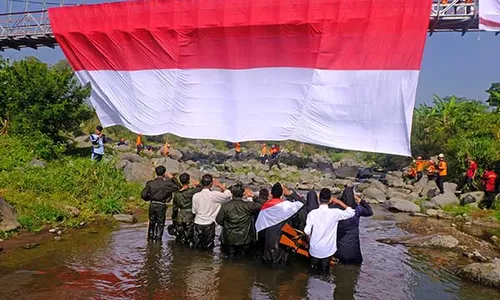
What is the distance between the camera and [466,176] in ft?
60.1

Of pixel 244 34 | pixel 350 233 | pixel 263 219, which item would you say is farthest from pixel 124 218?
pixel 244 34

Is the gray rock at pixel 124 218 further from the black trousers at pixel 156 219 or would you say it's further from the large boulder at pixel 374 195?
the large boulder at pixel 374 195

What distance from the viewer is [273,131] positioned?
17.2 meters

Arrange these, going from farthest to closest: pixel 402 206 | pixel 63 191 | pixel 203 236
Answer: pixel 402 206 < pixel 63 191 < pixel 203 236

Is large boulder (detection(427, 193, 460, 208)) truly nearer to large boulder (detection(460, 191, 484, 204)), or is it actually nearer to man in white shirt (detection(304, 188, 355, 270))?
large boulder (detection(460, 191, 484, 204))

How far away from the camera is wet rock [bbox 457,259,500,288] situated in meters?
8.42

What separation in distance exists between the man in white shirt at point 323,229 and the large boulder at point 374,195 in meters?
10.2

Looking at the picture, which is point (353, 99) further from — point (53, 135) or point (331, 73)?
point (53, 135)

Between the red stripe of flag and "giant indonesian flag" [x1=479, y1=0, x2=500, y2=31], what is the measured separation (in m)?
1.89

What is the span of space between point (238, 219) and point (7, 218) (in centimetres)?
502

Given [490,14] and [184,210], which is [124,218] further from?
[490,14]

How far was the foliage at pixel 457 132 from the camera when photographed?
18.7m

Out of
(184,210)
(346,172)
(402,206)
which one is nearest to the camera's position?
(184,210)

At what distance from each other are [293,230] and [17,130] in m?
11.6
